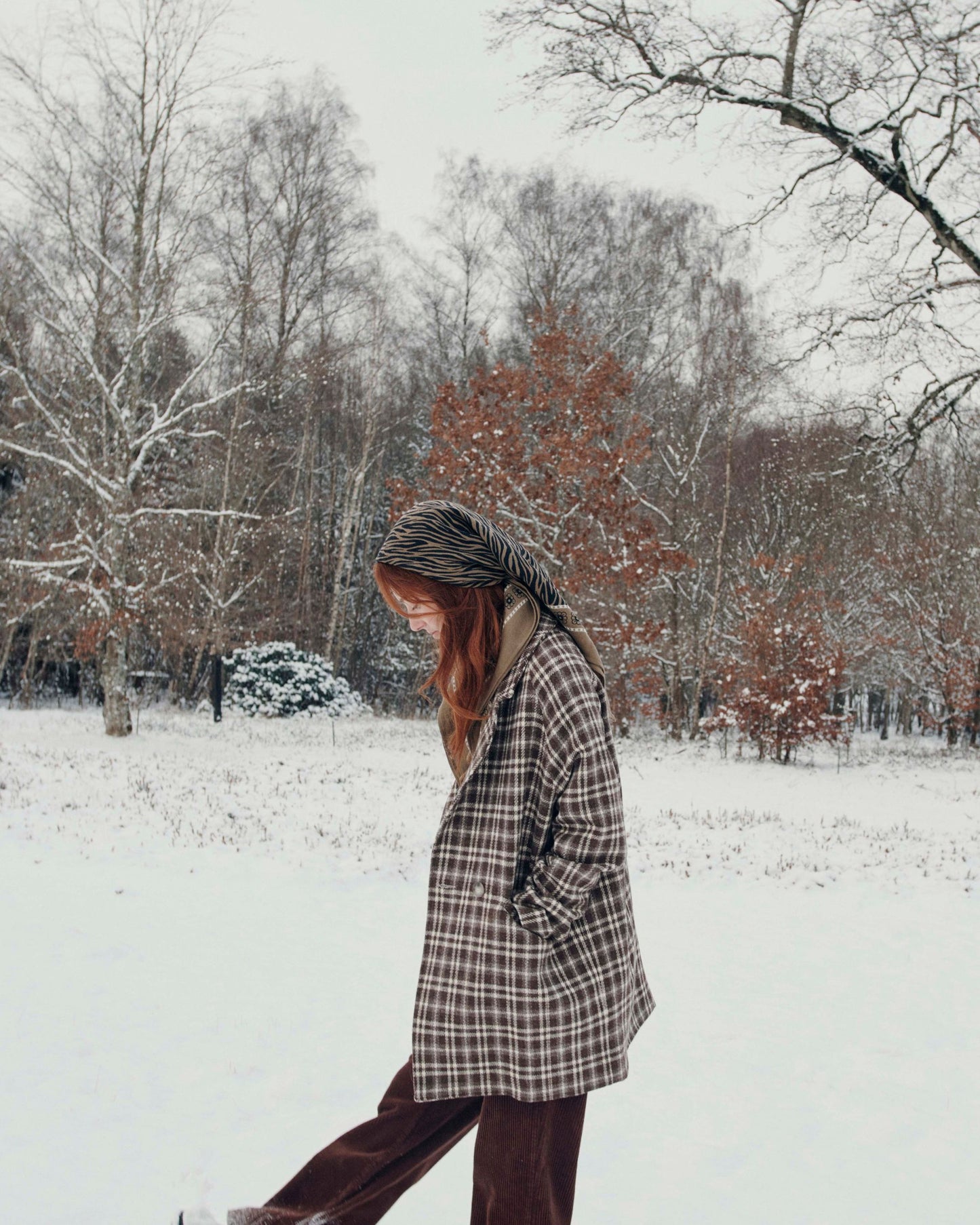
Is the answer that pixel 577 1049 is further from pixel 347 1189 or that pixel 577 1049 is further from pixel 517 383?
pixel 517 383

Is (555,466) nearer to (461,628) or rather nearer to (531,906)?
(461,628)

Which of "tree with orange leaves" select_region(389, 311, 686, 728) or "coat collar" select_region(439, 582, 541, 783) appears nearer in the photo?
"coat collar" select_region(439, 582, 541, 783)

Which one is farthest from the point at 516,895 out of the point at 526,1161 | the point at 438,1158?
the point at 438,1158

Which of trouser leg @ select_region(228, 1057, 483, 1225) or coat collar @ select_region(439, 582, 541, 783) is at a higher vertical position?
coat collar @ select_region(439, 582, 541, 783)

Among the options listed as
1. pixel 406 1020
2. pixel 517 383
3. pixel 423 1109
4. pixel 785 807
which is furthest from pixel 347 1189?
pixel 517 383

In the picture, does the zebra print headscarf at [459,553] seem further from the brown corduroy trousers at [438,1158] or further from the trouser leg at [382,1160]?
the trouser leg at [382,1160]

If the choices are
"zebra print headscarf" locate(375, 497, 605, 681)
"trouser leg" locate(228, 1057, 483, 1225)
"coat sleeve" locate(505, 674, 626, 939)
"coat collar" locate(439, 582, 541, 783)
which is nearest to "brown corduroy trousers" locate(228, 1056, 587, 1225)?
"trouser leg" locate(228, 1057, 483, 1225)

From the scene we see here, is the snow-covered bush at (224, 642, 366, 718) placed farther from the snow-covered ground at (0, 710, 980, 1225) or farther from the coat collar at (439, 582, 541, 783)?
the coat collar at (439, 582, 541, 783)

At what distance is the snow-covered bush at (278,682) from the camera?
20.9 metres

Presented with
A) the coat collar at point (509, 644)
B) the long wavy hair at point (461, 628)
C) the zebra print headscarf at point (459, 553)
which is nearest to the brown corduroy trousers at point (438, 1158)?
the coat collar at point (509, 644)

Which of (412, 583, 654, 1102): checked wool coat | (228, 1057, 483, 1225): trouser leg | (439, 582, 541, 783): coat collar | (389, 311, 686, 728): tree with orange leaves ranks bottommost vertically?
(228, 1057, 483, 1225): trouser leg

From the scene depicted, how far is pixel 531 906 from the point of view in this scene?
1.88m

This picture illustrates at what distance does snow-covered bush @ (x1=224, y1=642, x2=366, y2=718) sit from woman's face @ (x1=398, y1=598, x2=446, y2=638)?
1897 cm

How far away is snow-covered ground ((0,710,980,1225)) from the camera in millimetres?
3031
